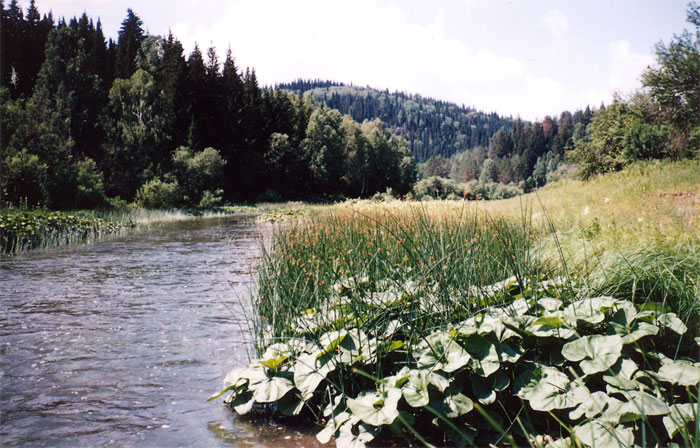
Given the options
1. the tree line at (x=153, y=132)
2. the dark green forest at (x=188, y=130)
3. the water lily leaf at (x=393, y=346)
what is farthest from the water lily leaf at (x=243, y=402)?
the tree line at (x=153, y=132)

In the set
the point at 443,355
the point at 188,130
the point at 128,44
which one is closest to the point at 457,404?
the point at 443,355

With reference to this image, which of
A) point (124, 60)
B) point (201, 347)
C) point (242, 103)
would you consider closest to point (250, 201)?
point (242, 103)

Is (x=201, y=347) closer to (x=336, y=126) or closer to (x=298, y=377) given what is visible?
(x=298, y=377)

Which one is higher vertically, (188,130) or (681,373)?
(188,130)

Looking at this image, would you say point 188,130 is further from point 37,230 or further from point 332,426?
point 332,426

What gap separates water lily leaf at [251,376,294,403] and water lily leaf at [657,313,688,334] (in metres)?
2.27

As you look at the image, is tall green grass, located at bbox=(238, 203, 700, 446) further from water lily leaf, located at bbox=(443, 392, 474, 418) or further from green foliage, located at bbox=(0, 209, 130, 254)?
green foliage, located at bbox=(0, 209, 130, 254)

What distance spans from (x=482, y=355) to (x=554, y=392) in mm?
424

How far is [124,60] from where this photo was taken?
38.5 meters

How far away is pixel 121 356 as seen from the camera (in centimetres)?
439

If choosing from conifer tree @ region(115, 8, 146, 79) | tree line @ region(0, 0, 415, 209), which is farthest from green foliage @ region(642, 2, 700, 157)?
conifer tree @ region(115, 8, 146, 79)

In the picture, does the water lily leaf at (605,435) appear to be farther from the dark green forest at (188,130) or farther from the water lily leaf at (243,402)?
the dark green forest at (188,130)

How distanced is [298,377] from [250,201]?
127 ft

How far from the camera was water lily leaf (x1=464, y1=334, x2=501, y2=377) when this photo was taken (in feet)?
8.66
